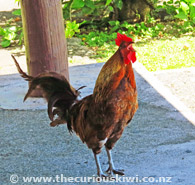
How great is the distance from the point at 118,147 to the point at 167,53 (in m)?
3.89

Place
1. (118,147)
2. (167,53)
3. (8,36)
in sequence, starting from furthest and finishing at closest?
(8,36), (167,53), (118,147)

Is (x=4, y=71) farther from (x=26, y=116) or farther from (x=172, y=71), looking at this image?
(x=172, y=71)

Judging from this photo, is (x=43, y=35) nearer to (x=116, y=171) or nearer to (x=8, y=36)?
(x=116, y=171)

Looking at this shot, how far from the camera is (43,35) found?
5.79 meters

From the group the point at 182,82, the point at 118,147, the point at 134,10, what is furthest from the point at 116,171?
the point at 134,10

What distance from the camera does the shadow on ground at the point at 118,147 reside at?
4141mm

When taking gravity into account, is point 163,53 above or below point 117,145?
above

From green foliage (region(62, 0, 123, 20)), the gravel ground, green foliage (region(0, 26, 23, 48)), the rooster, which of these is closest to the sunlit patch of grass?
the gravel ground

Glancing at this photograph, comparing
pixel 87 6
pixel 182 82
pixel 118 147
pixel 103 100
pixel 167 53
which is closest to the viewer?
pixel 103 100

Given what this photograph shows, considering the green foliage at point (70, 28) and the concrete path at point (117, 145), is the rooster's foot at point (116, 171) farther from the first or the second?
the green foliage at point (70, 28)

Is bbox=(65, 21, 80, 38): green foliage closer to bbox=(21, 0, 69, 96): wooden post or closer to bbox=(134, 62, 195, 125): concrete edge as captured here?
bbox=(134, 62, 195, 125): concrete edge

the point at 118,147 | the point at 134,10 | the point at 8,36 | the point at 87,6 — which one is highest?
the point at 87,6

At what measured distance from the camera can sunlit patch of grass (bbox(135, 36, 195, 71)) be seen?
7492mm

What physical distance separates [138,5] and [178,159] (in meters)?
6.30
